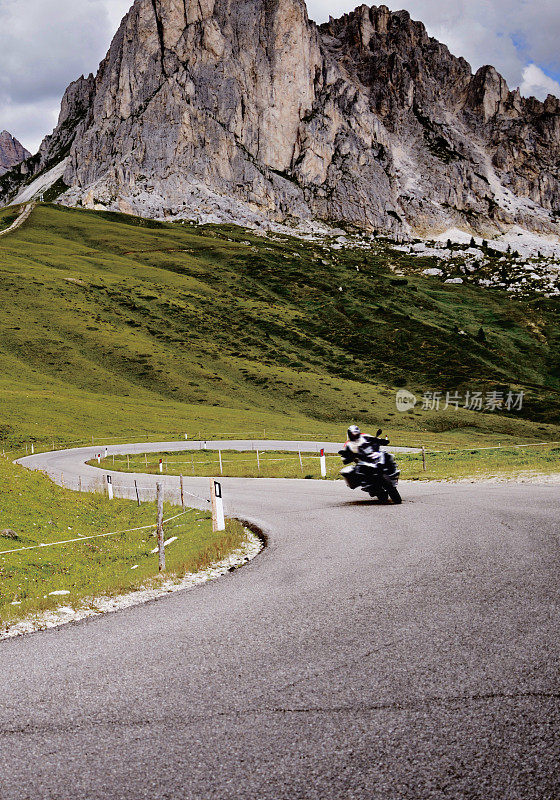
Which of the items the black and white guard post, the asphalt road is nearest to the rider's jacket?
the black and white guard post

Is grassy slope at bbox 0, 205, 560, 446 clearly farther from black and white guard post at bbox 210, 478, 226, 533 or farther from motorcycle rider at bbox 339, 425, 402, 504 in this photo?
black and white guard post at bbox 210, 478, 226, 533

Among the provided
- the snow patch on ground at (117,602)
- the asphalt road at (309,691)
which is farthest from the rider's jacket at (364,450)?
the asphalt road at (309,691)

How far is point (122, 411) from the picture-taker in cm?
8244

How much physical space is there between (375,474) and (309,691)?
13.2 meters

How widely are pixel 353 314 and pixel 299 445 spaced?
4085 inches

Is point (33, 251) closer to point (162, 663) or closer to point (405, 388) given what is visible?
point (405, 388)

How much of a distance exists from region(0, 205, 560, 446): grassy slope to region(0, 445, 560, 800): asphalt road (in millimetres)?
63217

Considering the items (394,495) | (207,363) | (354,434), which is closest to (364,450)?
(354,434)

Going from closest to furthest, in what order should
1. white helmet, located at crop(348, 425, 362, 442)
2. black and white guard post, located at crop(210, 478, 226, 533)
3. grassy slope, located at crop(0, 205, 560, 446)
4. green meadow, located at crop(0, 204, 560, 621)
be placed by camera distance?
black and white guard post, located at crop(210, 478, 226, 533) → white helmet, located at crop(348, 425, 362, 442) → green meadow, located at crop(0, 204, 560, 621) → grassy slope, located at crop(0, 205, 560, 446)

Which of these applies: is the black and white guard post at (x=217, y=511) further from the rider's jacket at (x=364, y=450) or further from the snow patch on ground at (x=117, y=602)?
the rider's jacket at (x=364, y=450)

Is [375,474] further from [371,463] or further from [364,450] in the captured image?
[364,450]

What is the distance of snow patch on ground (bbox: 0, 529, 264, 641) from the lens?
8.31 m

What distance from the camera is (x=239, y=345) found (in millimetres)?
128125

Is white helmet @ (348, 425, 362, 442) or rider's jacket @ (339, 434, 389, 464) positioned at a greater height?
white helmet @ (348, 425, 362, 442)
